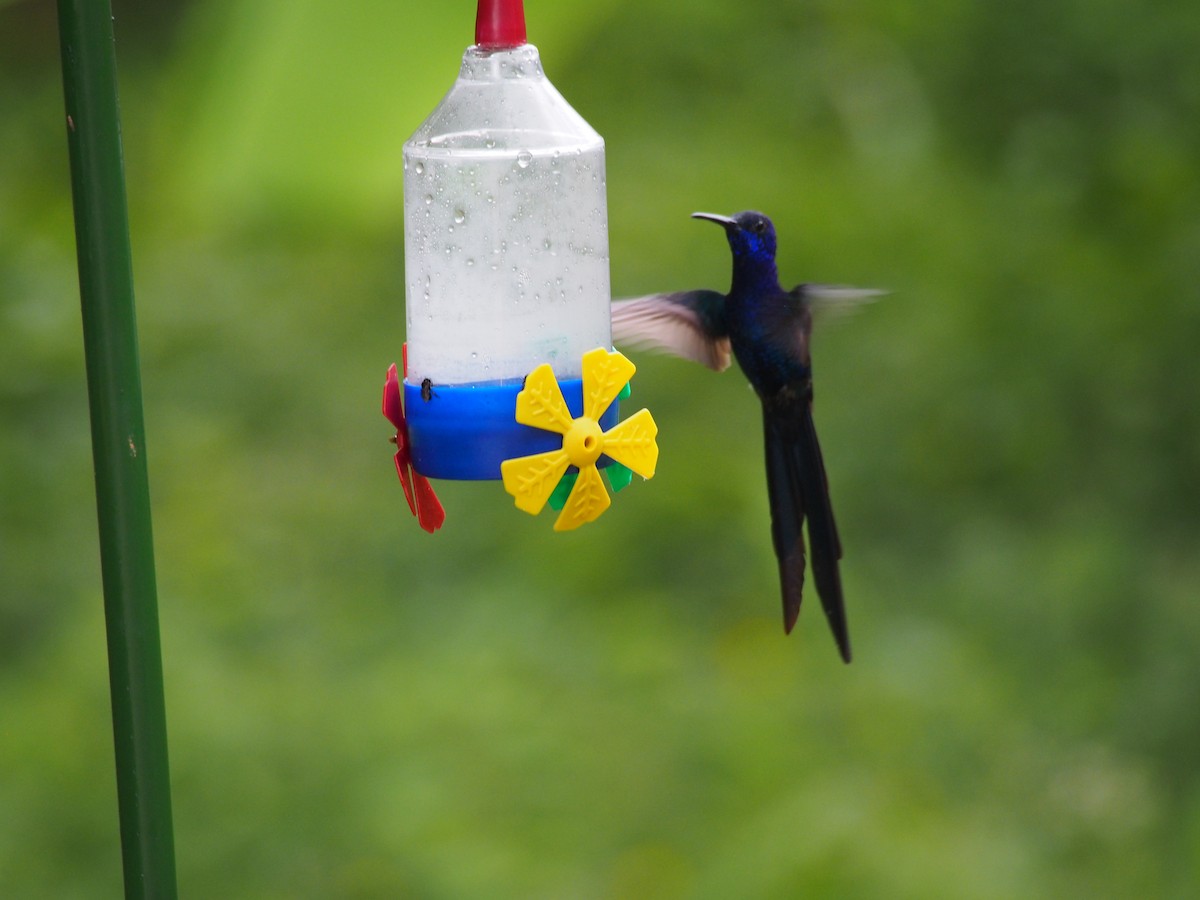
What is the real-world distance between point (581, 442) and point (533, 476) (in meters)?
0.07

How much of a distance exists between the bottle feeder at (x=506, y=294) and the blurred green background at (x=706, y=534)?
1.13m

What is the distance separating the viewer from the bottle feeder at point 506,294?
1.78 metres

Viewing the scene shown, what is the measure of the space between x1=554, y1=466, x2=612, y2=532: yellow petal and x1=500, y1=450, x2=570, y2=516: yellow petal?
3 centimetres

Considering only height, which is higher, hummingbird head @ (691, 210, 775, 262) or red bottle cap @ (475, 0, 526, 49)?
red bottle cap @ (475, 0, 526, 49)

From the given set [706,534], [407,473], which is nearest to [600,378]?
[407,473]

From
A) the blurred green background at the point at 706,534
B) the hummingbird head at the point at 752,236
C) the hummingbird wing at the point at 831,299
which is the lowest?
the blurred green background at the point at 706,534

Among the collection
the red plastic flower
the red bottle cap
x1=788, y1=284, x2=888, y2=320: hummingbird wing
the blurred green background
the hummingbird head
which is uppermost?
the red bottle cap

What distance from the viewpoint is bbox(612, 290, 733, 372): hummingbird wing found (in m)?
2.42

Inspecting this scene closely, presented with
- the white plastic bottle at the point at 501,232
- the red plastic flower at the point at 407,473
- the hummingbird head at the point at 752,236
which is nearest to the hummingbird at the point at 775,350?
the hummingbird head at the point at 752,236

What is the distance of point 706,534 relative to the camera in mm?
5391

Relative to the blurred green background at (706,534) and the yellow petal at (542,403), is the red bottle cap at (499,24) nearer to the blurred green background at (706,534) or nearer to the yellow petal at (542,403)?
the yellow petal at (542,403)

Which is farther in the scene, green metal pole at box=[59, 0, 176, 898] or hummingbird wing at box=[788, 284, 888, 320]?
hummingbird wing at box=[788, 284, 888, 320]

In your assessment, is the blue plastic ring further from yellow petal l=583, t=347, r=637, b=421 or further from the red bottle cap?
the red bottle cap

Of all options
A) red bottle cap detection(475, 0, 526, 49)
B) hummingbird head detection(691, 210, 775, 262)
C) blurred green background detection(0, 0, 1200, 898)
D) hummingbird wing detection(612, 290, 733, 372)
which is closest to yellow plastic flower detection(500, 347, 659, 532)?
red bottle cap detection(475, 0, 526, 49)
